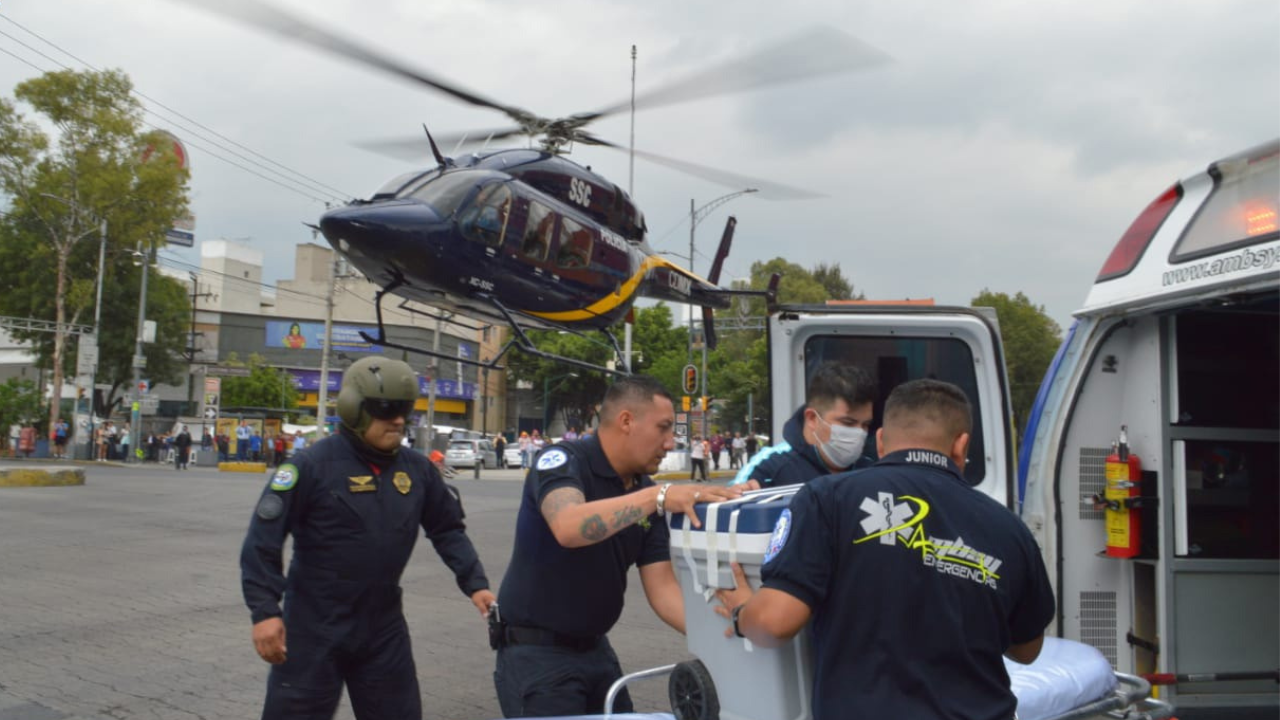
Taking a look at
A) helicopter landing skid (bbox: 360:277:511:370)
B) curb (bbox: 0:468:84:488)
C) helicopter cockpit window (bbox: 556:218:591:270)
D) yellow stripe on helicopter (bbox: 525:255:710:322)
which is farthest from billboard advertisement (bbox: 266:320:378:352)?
helicopter cockpit window (bbox: 556:218:591:270)

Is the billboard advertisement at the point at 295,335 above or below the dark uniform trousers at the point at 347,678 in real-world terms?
above

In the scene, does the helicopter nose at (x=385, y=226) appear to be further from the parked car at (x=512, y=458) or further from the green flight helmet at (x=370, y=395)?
the parked car at (x=512, y=458)

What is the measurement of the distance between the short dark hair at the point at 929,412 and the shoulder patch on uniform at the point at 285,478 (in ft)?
6.81

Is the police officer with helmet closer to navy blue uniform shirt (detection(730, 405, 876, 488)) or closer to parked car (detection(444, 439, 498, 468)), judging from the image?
navy blue uniform shirt (detection(730, 405, 876, 488))

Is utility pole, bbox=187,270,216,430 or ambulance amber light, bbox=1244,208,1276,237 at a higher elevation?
utility pole, bbox=187,270,216,430

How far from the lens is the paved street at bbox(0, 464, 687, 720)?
19.5 feet

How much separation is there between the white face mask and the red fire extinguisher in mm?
1482

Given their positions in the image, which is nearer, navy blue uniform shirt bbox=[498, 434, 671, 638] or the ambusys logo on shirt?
the ambusys logo on shirt

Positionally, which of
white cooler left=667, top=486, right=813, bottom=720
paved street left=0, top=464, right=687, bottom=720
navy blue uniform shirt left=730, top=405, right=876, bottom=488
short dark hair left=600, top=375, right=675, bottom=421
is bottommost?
paved street left=0, top=464, right=687, bottom=720

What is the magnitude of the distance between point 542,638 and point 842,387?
1.53 metres

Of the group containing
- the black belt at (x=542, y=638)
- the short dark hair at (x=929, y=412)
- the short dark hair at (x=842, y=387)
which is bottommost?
the black belt at (x=542, y=638)

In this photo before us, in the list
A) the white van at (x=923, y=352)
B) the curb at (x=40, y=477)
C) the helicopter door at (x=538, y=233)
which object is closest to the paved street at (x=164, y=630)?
the white van at (x=923, y=352)

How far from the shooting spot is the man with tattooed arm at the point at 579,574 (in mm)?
3293

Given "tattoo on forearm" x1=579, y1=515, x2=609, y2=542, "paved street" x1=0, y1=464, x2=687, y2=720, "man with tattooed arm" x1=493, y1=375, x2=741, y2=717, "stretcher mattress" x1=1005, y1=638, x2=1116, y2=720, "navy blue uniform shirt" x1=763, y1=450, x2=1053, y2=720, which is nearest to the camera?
"navy blue uniform shirt" x1=763, y1=450, x2=1053, y2=720
